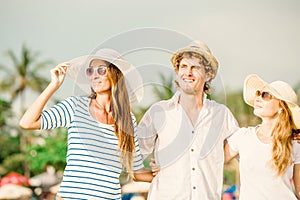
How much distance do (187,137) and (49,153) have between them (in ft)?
68.5

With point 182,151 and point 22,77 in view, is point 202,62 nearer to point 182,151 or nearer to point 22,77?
point 182,151

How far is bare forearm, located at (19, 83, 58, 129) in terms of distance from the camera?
3979 millimetres

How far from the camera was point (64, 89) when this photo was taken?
23.9m

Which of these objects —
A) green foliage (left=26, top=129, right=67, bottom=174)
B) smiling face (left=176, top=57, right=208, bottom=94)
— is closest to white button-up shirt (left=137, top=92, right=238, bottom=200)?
smiling face (left=176, top=57, right=208, bottom=94)

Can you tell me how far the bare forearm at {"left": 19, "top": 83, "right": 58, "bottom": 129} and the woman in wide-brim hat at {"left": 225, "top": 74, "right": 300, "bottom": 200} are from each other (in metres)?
1.45

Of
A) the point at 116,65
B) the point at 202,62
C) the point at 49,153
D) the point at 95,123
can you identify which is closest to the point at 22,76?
the point at 49,153

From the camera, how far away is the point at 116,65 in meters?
4.32

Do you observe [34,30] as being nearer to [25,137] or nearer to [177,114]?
[25,137]

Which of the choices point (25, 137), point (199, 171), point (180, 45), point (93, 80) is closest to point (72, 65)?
point (93, 80)

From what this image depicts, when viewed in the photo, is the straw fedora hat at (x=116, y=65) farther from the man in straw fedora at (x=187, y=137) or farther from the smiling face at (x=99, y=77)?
the man in straw fedora at (x=187, y=137)

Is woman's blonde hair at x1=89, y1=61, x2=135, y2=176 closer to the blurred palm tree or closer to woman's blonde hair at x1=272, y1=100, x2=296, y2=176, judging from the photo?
woman's blonde hair at x1=272, y1=100, x2=296, y2=176

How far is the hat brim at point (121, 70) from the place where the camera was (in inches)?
171

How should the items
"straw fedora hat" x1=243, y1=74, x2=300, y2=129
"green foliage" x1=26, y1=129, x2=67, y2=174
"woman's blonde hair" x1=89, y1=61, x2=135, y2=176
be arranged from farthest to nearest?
"green foliage" x1=26, y1=129, x2=67, y2=174 → "straw fedora hat" x1=243, y1=74, x2=300, y2=129 → "woman's blonde hair" x1=89, y1=61, x2=135, y2=176

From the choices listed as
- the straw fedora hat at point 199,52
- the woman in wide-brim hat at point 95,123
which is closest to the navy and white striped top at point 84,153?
the woman in wide-brim hat at point 95,123
